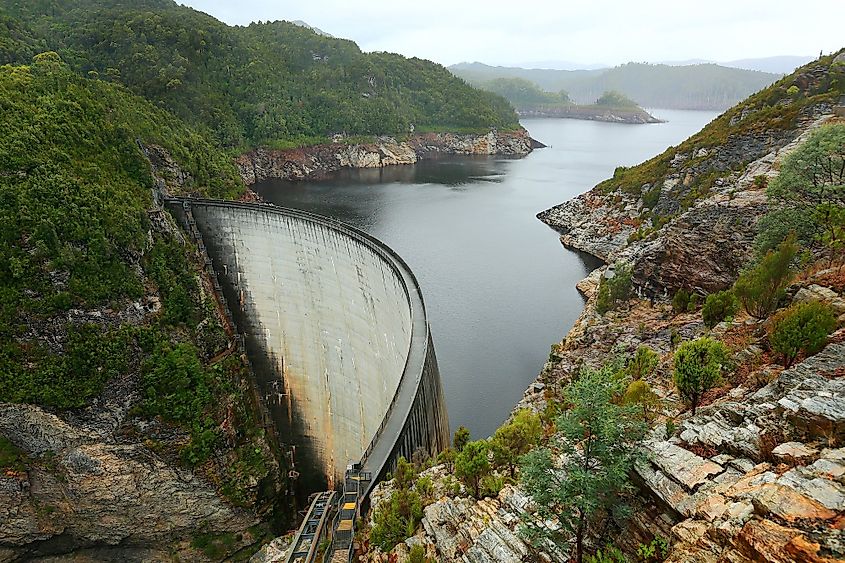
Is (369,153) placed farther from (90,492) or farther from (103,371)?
(90,492)

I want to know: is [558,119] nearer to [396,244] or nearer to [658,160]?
[658,160]

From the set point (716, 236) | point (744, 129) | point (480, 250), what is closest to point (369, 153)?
point (480, 250)

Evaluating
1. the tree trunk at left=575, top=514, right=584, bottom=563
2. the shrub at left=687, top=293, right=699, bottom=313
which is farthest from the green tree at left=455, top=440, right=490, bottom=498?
the shrub at left=687, top=293, right=699, bottom=313

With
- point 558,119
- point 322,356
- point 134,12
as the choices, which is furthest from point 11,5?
point 558,119

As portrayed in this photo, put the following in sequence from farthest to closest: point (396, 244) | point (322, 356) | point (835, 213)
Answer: point (396, 244) < point (322, 356) < point (835, 213)

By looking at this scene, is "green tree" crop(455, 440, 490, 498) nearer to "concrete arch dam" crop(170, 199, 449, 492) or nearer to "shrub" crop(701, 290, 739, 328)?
"concrete arch dam" crop(170, 199, 449, 492)

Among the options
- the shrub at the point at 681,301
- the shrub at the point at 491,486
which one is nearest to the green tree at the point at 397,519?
the shrub at the point at 491,486
